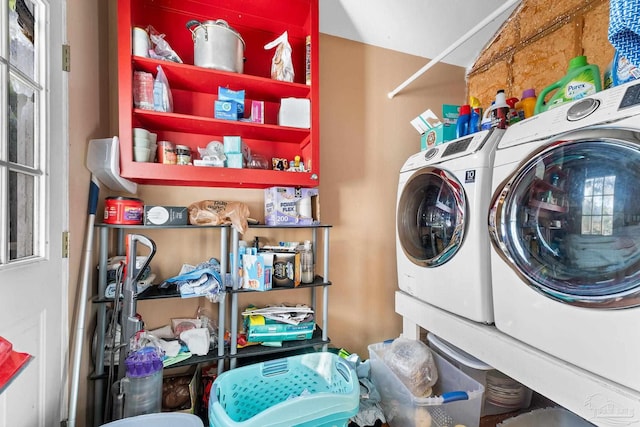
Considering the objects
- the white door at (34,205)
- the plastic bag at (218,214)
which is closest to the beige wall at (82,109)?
the white door at (34,205)

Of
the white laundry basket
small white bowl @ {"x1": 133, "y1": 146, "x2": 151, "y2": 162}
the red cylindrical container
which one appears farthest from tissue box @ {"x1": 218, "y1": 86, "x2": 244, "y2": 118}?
the white laundry basket

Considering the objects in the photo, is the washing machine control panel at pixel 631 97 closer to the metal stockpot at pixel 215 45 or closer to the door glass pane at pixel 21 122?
the metal stockpot at pixel 215 45

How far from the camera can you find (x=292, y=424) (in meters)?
0.88

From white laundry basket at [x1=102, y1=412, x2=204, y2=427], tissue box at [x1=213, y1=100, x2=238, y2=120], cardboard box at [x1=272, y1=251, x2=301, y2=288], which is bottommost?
white laundry basket at [x1=102, y1=412, x2=204, y2=427]

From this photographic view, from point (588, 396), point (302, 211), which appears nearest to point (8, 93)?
point (302, 211)

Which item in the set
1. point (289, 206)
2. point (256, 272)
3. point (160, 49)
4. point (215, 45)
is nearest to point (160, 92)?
point (160, 49)

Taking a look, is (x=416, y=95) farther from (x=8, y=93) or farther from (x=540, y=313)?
(x=8, y=93)

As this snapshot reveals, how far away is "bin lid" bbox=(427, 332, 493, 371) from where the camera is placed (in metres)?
1.15

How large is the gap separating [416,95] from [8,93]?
206 cm

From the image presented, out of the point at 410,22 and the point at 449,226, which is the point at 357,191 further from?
the point at 410,22

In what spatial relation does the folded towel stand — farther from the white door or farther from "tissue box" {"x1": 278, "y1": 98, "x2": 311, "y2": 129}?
the white door

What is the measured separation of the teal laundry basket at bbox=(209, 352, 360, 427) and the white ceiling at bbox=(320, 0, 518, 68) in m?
1.90

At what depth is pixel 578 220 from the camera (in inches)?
31.6

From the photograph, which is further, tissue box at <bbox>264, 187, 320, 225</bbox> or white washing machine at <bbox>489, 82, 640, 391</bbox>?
tissue box at <bbox>264, 187, 320, 225</bbox>
